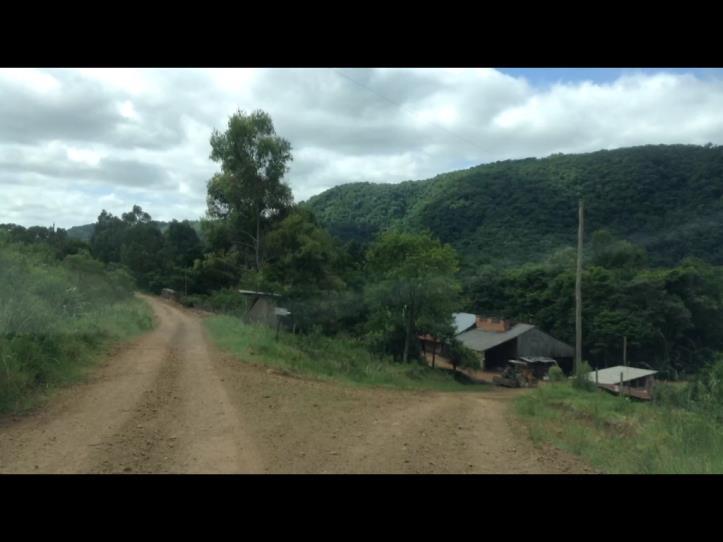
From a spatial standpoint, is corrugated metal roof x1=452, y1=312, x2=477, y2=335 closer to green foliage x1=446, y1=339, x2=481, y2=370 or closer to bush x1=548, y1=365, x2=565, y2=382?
green foliage x1=446, y1=339, x2=481, y2=370

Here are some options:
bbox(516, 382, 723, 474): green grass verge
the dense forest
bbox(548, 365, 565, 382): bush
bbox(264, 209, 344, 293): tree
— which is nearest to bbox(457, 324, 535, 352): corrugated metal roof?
the dense forest

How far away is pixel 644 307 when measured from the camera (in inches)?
555

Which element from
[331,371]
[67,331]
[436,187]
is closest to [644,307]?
[436,187]

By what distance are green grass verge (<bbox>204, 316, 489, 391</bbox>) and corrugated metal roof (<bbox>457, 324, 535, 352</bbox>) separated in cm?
210

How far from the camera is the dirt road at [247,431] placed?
5777mm

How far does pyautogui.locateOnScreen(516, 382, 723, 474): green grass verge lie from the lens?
6.02 meters

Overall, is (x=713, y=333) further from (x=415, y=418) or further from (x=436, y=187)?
(x=415, y=418)

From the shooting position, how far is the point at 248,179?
1488 centimetres

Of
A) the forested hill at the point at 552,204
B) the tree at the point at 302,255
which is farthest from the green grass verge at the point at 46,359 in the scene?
the forested hill at the point at 552,204

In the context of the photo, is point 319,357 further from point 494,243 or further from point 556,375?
point 556,375

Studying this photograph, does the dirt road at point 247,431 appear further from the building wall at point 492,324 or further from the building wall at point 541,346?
the building wall at point 492,324

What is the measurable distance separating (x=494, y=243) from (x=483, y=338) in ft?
30.7

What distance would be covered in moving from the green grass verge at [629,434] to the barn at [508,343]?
6391 mm
